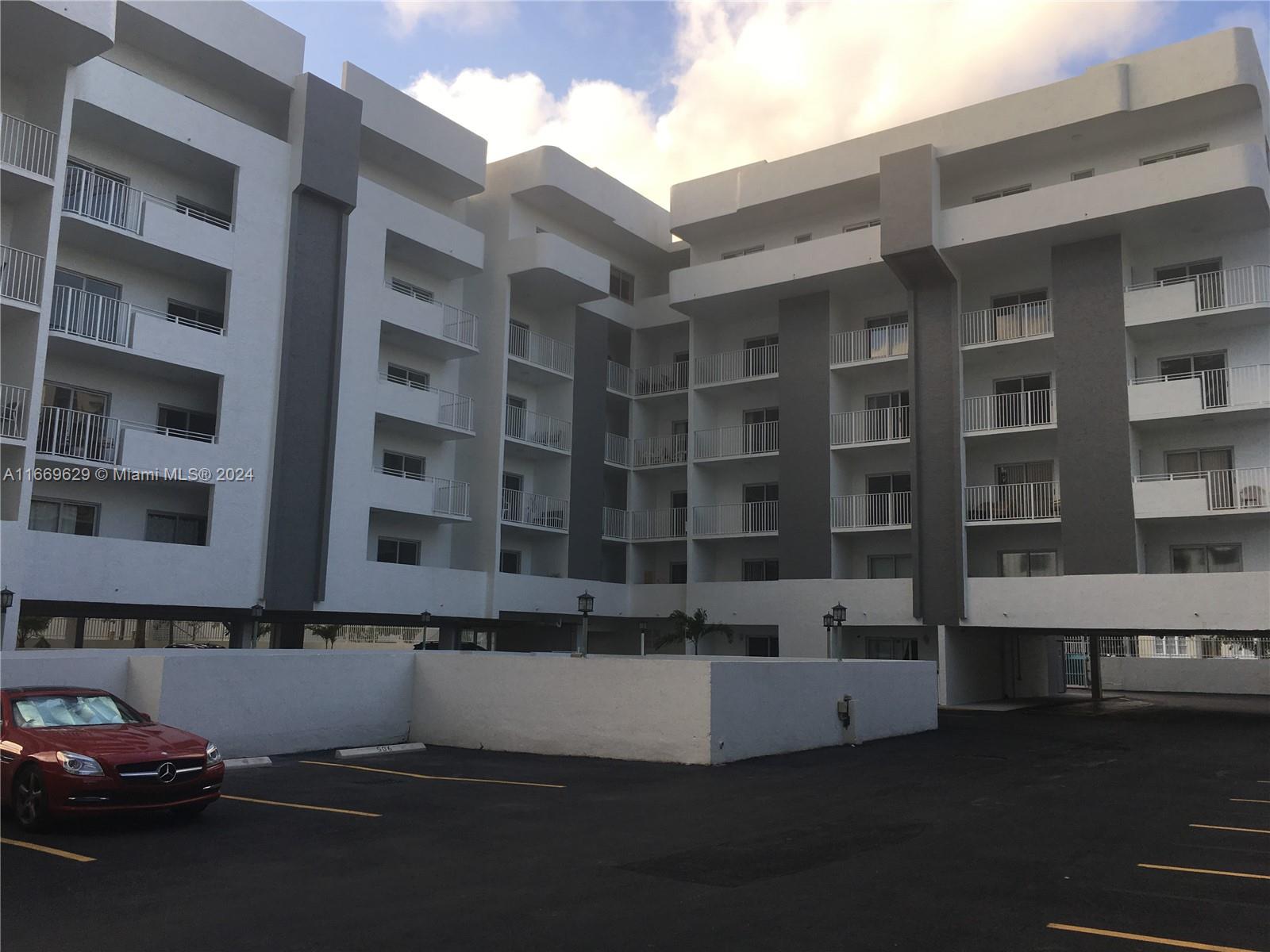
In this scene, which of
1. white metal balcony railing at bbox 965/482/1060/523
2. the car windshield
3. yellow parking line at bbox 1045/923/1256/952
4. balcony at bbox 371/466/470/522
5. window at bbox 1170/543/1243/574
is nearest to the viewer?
yellow parking line at bbox 1045/923/1256/952

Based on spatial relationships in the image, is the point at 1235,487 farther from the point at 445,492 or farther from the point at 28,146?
the point at 28,146

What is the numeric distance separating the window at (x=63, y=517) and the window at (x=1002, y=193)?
88.1 ft

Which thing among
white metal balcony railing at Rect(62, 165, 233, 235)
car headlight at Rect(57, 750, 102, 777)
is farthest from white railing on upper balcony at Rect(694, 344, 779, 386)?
car headlight at Rect(57, 750, 102, 777)

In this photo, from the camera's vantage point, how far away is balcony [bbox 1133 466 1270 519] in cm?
2708

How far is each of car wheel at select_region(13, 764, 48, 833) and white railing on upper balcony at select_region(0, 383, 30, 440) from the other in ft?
45.0

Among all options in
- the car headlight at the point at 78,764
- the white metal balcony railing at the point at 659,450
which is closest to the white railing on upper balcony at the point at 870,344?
the white metal balcony railing at the point at 659,450

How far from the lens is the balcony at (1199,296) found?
27.5 meters

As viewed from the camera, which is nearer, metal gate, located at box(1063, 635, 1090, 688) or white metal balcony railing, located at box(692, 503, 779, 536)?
white metal balcony railing, located at box(692, 503, 779, 536)

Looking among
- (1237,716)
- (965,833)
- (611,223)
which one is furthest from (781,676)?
(611,223)

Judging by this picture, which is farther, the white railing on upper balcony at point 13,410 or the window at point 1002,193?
the window at point 1002,193

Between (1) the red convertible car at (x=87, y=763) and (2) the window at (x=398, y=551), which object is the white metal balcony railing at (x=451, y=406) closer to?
(2) the window at (x=398, y=551)

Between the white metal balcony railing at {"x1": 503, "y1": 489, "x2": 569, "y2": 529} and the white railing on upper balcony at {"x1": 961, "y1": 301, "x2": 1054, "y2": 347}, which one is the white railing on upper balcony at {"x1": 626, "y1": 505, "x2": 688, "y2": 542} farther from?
the white railing on upper balcony at {"x1": 961, "y1": 301, "x2": 1054, "y2": 347}

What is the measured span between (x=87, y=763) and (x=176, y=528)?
17177 millimetres

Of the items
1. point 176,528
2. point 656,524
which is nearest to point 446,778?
point 176,528
